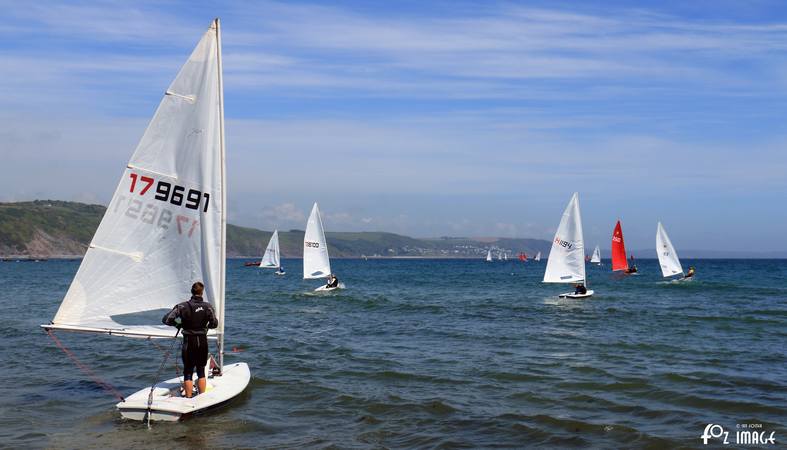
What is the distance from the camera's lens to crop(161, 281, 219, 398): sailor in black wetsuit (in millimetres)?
12477

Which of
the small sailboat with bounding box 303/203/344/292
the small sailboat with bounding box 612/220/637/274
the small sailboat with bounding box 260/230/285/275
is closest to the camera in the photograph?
the small sailboat with bounding box 303/203/344/292

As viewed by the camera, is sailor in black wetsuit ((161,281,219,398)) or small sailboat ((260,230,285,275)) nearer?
sailor in black wetsuit ((161,281,219,398))

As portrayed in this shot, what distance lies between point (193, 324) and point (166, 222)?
2035mm

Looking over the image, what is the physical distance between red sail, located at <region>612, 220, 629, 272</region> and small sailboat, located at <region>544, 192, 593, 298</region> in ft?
56.3

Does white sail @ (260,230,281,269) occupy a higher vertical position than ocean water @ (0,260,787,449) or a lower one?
higher

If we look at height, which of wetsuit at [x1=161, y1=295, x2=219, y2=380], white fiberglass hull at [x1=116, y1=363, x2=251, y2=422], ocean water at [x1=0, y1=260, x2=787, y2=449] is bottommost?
ocean water at [x1=0, y1=260, x2=787, y2=449]

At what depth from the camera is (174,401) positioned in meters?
12.7

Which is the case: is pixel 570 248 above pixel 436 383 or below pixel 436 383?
above

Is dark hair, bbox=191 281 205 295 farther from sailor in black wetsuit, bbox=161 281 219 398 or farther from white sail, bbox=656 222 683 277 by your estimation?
white sail, bbox=656 222 683 277

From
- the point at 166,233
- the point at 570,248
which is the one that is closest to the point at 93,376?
the point at 166,233

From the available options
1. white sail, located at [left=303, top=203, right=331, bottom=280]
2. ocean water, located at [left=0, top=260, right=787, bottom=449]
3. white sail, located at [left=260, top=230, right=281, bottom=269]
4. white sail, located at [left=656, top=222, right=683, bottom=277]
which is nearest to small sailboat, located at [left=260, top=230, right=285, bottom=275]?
white sail, located at [left=260, top=230, right=281, bottom=269]

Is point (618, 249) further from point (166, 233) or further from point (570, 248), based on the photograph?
point (166, 233)

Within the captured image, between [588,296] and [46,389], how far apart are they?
110 ft

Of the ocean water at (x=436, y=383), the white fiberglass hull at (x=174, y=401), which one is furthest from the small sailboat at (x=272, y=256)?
the white fiberglass hull at (x=174, y=401)
